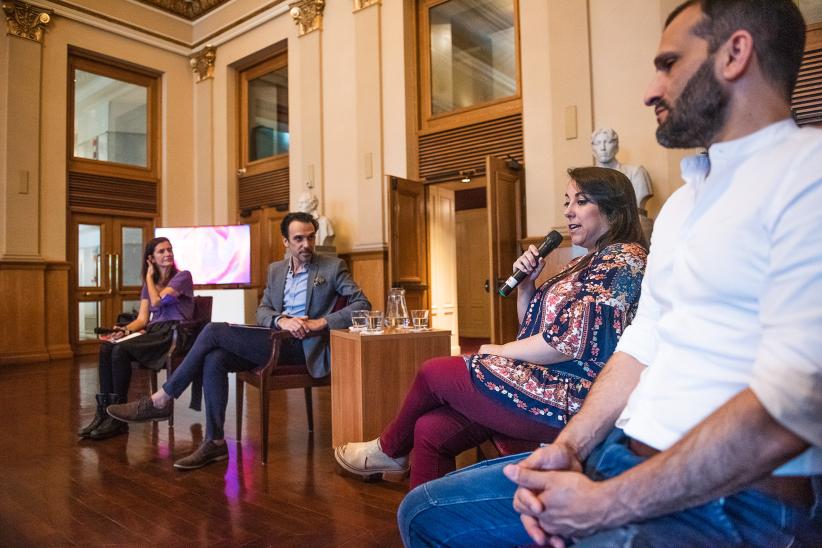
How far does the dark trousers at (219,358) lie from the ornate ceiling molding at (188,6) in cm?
714

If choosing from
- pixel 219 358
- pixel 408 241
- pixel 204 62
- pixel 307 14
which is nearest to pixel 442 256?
pixel 408 241

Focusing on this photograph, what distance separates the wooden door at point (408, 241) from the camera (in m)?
5.90

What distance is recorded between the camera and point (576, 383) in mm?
1562

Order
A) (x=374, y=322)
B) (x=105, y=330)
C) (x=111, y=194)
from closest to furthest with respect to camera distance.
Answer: (x=374, y=322) < (x=105, y=330) < (x=111, y=194)

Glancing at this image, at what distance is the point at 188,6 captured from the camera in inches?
341

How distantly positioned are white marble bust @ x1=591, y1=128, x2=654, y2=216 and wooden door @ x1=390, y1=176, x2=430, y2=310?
85.5 inches

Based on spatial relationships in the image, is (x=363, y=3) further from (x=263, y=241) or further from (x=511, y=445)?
(x=511, y=445)

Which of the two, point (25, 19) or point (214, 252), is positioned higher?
point (25, 19)

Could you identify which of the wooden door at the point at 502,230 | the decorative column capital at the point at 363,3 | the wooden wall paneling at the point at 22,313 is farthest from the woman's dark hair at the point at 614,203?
the wooden wall paneling at the point at 22,313

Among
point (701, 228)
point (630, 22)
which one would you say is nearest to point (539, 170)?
point (630, 22)

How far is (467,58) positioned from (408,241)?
7.13 feet

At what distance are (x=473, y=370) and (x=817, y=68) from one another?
4.14 m

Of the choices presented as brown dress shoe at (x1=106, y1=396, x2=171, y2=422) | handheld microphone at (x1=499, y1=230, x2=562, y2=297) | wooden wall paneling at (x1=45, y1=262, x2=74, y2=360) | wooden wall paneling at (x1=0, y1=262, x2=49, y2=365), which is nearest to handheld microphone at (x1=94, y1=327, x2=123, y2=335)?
brown dress shoe at (x1=106, y1=396, x2=171, y2=422)

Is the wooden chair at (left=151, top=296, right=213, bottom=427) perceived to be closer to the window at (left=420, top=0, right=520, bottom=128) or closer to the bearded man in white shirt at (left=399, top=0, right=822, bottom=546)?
the bearded man in white shirt at (left=399, top=0, right=822, bottom=546)
